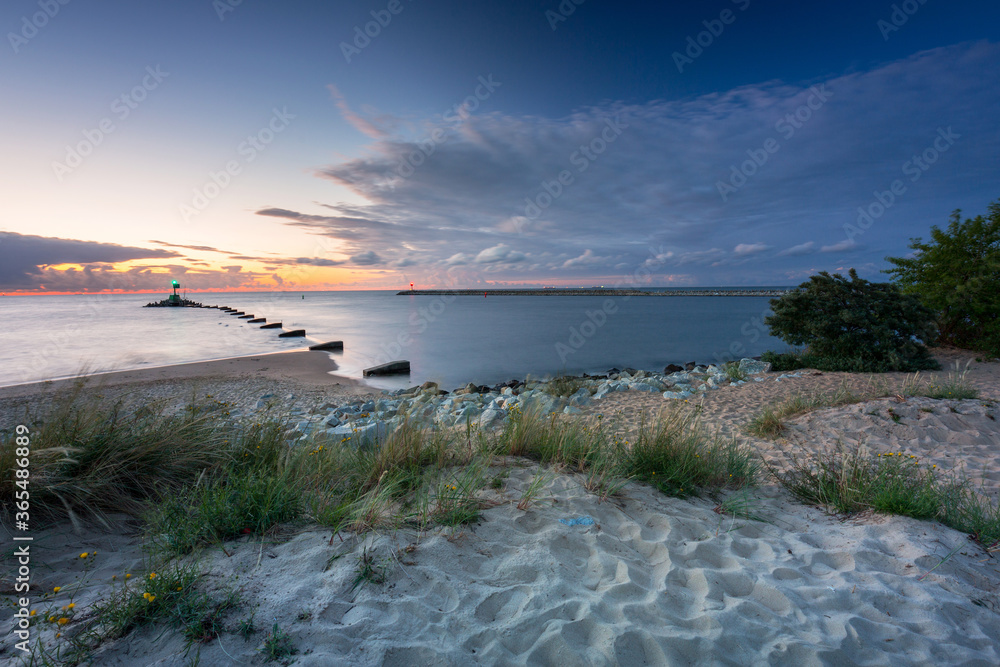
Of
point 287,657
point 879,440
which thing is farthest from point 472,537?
point 879,440

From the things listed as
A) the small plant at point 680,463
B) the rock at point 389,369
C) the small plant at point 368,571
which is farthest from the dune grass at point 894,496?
the rock at point 389,369

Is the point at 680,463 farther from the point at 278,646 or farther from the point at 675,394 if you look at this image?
the point at 675,394

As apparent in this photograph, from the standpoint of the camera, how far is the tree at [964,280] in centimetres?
1215

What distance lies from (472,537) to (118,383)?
1539 cm

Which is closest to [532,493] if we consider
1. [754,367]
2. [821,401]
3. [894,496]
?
[894,496]

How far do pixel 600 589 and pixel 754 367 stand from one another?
46.8ft

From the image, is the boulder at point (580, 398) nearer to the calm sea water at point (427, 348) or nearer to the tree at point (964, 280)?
the calm sea water at point (427, 348)

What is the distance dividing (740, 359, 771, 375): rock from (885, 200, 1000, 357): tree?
503 cm

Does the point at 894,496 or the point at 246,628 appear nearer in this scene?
the point at 246,628

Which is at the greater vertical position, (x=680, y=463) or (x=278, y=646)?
(x=680, y=463)

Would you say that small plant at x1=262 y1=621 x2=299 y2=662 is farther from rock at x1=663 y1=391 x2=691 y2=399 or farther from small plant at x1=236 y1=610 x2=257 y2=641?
rock at x1=663 y1=391 x2=691 y2=399

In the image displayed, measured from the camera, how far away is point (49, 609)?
6.85ft

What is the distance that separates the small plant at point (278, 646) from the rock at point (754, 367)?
1458 cm

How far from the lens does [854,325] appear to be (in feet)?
41.1
